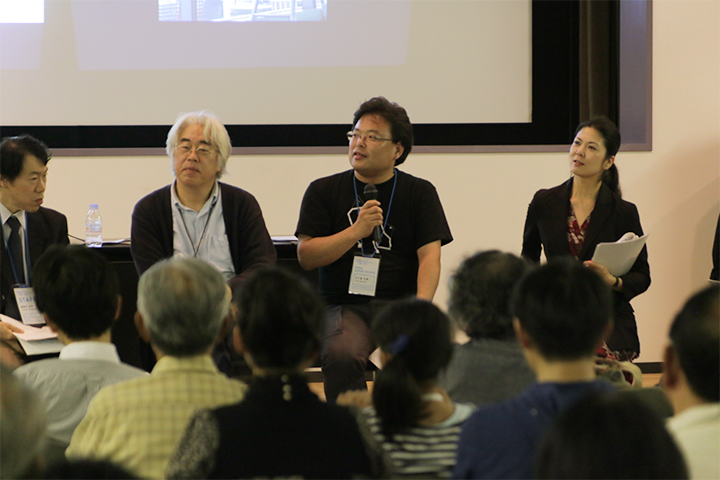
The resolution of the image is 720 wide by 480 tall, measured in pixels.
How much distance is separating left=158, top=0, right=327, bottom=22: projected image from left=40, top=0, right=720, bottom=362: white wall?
2.96ft

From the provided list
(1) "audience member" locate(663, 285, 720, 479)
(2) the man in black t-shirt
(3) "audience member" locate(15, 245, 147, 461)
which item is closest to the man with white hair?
(2) the man in black t-shirt

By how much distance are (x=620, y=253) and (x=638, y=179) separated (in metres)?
1.60

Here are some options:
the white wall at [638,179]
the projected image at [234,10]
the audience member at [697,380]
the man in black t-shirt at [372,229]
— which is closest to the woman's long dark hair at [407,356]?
the audience member at [697,380]

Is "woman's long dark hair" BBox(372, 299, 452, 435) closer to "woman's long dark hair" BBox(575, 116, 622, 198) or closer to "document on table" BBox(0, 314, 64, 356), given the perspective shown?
"document on table" BBox(0, 314, 64, 356)

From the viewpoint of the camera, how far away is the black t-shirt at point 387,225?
8.39 feet

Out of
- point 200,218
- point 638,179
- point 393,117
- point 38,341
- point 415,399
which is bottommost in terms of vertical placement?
point 38,341

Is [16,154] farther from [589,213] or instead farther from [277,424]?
[589,213]

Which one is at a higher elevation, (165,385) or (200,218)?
(200,218)

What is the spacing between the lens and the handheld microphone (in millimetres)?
2479

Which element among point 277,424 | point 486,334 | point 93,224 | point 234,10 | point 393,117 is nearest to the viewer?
point 277,424

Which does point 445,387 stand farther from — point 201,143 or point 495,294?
point 201,143

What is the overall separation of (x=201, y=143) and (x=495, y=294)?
1.54 meters

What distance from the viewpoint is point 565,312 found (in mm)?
1048

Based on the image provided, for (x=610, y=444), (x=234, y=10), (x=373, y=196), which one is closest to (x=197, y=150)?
(x=373, y=196)
